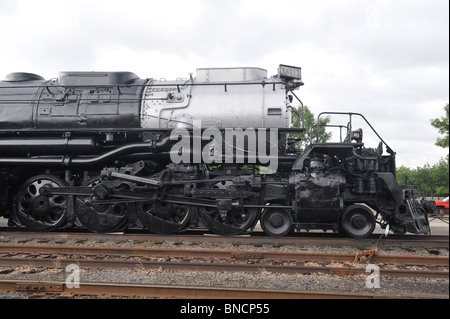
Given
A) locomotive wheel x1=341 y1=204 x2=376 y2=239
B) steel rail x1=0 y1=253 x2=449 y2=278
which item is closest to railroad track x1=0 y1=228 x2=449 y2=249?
locomotive wheel x1=341 y1=204 x2=376 y2=239

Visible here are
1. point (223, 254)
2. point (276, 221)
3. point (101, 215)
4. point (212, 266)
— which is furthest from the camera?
point (101, 215)

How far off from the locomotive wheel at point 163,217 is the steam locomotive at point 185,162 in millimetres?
28

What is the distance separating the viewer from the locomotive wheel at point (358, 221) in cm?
776

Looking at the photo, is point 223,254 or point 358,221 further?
point 358,221

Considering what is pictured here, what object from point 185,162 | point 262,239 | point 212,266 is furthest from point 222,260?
point 185,162

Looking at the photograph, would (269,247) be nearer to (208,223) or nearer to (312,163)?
(208,223)

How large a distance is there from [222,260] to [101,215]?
3736 millimetres

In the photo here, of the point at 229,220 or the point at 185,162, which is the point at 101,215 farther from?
the point at 229,220

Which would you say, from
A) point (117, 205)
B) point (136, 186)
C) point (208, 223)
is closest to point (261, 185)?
point (208, 223)

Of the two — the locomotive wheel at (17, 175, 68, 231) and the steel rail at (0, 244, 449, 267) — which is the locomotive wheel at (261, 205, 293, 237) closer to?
the steel rail at (0, 244, 449, 267)

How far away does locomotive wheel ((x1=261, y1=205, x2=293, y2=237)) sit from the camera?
26.3 feet

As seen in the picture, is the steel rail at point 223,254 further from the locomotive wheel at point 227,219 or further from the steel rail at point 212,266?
the locomotive wheel at point 227,219

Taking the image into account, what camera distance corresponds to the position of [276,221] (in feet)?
26.3

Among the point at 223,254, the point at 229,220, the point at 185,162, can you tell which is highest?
the point at 185,162
